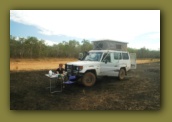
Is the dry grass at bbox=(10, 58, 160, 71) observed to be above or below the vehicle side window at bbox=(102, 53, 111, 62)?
below

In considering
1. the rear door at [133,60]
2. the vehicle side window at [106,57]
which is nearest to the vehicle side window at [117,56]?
the vehicle side window at [106,57]

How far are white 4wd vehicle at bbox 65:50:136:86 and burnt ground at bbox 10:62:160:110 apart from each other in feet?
1.14

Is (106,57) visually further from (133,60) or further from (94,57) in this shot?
(133,60)

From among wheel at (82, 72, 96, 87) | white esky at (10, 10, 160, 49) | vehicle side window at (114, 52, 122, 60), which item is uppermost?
white esky at (10, 10, 160, 49)

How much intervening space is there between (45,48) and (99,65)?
2013 millimetres

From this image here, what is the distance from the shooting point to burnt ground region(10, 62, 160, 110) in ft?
17.1

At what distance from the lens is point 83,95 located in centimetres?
566

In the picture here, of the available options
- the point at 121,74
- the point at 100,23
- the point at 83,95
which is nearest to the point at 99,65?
the point at 121,74

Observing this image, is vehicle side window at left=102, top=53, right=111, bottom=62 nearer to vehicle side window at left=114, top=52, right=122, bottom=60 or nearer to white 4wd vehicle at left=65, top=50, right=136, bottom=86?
white 4wd vehicle at left=65, top=50, right=136, bottom=86

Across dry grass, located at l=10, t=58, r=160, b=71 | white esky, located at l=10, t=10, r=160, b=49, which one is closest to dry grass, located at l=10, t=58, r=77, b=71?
dry grass, located at l=10, t=58, r=160, b=71

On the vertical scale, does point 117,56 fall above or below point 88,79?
above

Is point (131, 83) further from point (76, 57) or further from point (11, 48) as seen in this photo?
point (11, 48)

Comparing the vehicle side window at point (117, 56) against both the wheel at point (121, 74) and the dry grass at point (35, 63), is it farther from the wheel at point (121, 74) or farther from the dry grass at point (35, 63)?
the dry grass at point (35, 63)
